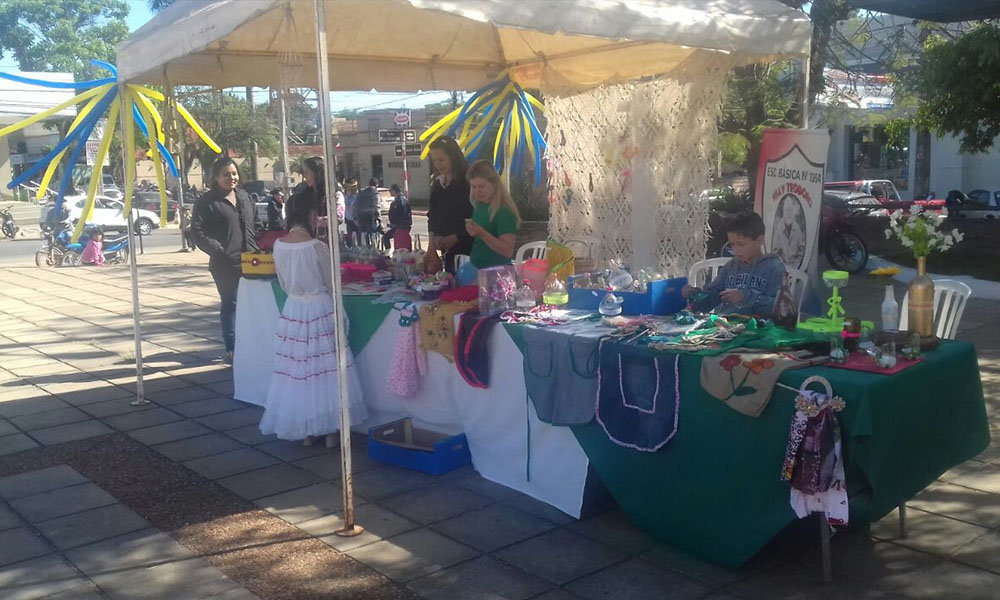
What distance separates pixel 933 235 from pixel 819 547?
55.9 inches

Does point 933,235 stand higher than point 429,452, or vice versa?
point 933,235

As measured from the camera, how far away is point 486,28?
7520 millimetres

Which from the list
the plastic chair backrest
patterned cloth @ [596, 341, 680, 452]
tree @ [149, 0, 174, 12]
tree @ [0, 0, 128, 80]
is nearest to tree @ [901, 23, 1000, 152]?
the plastic chair backrest

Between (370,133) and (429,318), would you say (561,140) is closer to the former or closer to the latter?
A: (429,318)

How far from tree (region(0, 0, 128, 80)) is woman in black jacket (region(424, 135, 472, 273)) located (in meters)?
79.7

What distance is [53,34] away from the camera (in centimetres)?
8150

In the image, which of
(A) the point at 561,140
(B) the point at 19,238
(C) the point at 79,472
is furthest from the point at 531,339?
(B) the point at 19,238

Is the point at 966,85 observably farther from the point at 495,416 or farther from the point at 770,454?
the point at 770,454

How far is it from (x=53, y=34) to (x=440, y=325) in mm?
90557

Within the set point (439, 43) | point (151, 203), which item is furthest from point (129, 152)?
point (151, 203)

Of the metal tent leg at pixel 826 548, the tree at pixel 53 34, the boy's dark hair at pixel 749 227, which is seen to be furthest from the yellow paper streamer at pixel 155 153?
the tree at pixel 53 34

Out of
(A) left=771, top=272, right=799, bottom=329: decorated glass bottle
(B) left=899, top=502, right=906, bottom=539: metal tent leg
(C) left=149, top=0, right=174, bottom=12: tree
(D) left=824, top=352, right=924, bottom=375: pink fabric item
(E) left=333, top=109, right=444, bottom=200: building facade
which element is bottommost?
(B) left=899, top=502, right=906, bottom=539: metal tent leg

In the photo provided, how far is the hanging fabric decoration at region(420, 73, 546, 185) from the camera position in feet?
26.6

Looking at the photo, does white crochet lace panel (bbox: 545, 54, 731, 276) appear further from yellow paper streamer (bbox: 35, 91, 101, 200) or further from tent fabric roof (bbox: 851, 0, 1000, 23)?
yellow paper streamer (bbox: 35, 91, 101, 200)
